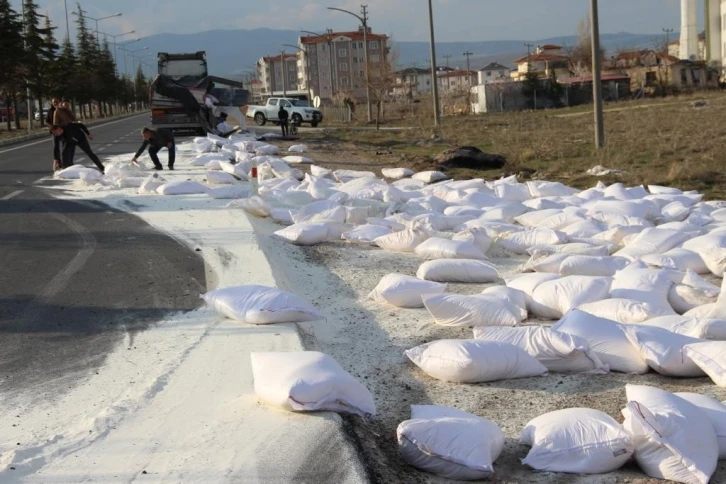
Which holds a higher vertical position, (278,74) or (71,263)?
(278,74)

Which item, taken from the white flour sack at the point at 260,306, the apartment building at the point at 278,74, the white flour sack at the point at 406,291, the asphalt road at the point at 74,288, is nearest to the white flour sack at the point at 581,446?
the white flour sack at the point at 260,306

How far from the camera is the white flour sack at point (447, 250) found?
7895mm

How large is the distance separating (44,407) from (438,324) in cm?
273

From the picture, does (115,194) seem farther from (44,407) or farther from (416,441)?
(416,441)

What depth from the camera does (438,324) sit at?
596 centimetres

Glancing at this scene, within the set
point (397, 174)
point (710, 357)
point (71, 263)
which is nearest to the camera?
point (710, 357)

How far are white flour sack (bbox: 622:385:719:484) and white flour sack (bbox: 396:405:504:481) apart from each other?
0.59 m

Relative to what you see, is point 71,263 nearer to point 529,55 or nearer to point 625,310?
point 625,310

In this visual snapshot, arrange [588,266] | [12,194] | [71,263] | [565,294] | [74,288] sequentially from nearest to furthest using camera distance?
[565,294], [74,288], [588,266], [71,263], [12,194]

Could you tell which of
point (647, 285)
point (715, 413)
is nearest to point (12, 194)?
point (647, 285)

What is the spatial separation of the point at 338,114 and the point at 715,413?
52.3 metres

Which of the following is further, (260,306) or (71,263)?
(71,263)

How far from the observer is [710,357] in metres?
4.66

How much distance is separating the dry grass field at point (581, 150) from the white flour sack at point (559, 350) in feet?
26.9
